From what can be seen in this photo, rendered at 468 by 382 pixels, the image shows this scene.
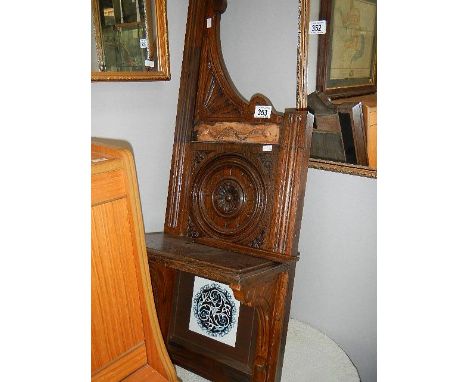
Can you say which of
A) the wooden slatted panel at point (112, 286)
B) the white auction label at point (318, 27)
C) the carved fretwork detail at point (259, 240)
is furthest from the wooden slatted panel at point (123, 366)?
the white auction label at point (318, 27)

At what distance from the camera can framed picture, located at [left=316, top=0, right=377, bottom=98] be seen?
6.13 feet

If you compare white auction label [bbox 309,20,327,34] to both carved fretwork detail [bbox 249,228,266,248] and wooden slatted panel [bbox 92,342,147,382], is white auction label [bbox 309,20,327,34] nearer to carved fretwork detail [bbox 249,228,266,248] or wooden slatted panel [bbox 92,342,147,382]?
carved fretwork detail [bbox 249,228,266,248]

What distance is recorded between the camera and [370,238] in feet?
6.96

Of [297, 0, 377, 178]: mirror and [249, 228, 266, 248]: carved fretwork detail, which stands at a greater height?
[297, 0, 377, 178]: mirror

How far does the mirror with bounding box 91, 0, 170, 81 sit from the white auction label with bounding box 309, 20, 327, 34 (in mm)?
655

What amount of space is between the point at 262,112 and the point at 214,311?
0.86m

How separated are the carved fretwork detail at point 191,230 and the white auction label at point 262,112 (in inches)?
21.4

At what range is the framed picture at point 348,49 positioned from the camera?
1869 mm

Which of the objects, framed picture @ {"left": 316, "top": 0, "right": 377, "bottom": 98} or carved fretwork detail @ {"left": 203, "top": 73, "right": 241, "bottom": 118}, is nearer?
framed picture @ {"left": 316, "top": 0, "right": 377, "bottom": 98}

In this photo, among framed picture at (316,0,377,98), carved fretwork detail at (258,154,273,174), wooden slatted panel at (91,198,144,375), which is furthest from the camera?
carved fretwork detail at (258,154,273,174)

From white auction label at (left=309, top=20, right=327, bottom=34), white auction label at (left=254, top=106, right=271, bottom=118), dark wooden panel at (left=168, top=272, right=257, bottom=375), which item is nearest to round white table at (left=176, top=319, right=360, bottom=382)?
dark wooden panel at (left=168, top=272, right=257, bottom=375)

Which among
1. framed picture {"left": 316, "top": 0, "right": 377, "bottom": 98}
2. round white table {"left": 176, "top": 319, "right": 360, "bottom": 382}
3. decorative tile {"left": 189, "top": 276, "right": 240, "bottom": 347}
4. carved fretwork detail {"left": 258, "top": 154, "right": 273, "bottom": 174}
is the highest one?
framed picture {"left": 316, "top": 0, "right": 377, "bottom": 98}

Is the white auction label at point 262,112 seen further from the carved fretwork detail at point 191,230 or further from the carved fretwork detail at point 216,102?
the carved fretwork detail at point 191,230
